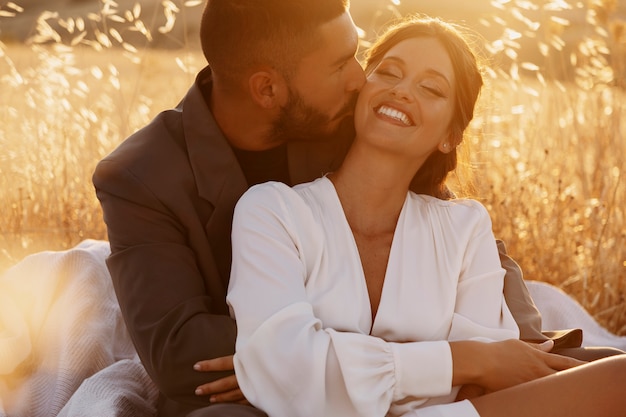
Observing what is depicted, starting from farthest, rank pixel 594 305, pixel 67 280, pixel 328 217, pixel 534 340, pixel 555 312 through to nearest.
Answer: pixel 594 305
pixel 555 312
pixel 67 280
pixel 534 340
pixel 328 217

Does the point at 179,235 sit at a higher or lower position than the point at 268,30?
lower

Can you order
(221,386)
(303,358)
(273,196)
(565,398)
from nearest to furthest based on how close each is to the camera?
(303,358)
(565,398)
(221,386)
(273,196)

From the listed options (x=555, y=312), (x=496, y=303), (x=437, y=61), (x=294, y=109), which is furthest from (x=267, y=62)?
(x=555, y=312)

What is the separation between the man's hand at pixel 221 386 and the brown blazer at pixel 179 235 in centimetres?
4

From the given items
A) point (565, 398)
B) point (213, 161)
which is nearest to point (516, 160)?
point (213, 161)

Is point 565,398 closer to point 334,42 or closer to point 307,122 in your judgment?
point 307,122

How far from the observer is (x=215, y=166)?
→ 10.9 ft

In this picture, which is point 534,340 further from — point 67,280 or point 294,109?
point 67,280

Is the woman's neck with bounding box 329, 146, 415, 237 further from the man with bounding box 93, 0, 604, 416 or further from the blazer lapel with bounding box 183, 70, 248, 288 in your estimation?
the blazer lapel with bounding box 183, 70, 248, 288

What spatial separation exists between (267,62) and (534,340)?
1.34m

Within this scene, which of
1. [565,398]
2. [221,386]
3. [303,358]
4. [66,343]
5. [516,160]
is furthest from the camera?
[516,160]

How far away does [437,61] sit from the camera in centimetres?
320

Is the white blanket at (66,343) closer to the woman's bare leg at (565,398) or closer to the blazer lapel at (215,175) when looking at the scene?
the blazer lapel at (215,175)

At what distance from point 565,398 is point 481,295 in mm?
463
